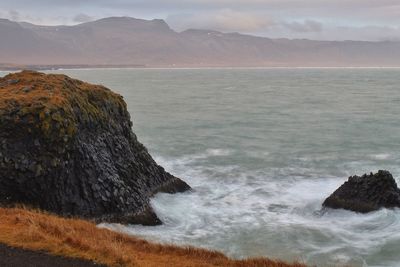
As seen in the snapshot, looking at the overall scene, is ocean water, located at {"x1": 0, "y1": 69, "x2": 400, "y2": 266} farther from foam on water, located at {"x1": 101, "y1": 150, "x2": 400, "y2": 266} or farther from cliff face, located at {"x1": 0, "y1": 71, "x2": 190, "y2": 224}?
cliff face, located at {"x1": 0, "y1": 71, "x2": 190, "y2": 224}

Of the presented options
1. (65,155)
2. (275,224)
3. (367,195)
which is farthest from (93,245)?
(367,195)

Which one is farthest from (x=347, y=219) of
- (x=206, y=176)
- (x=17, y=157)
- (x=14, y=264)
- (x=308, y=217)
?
(x=14, y=264)

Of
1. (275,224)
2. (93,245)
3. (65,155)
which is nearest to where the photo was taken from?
(93,245)

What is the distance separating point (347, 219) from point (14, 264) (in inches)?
866

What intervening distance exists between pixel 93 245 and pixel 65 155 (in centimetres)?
1111

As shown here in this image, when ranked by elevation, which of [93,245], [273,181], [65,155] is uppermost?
[65,155]

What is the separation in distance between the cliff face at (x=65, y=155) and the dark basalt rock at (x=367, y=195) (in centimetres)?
1222

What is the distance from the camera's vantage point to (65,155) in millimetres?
27234

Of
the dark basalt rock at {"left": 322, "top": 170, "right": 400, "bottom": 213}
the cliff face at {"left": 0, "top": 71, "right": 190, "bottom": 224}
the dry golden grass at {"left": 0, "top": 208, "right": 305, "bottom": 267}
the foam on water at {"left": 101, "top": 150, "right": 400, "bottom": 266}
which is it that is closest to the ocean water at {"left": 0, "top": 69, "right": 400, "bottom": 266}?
the foam on water at {"left": 101, "top": 150, "right": 400, "bottom": 266}

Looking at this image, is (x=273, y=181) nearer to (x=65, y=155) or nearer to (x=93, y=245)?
(x=65, y=155)

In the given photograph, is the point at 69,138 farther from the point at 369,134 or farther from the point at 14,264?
the point at 369,134

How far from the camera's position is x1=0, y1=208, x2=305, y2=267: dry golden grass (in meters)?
16.3

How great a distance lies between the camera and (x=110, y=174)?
1164 inches

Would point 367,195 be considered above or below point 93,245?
below
